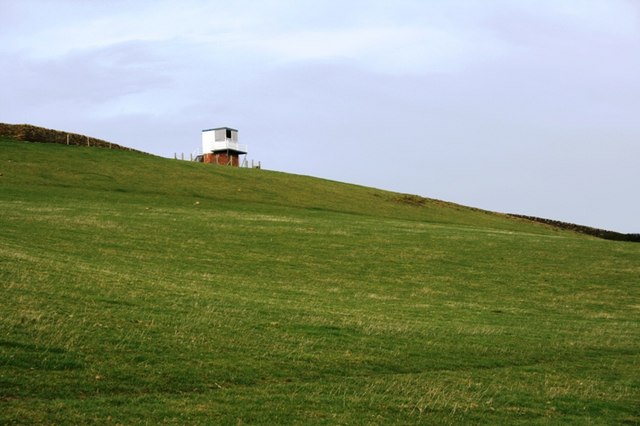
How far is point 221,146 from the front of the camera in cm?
10812

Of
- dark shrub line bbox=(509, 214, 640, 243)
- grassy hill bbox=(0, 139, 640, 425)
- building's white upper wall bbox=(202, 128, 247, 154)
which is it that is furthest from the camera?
building's white upper wall bbox=(202, 128, 247, 154)

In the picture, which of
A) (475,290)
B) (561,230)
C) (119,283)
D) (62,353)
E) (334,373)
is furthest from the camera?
(561,230)

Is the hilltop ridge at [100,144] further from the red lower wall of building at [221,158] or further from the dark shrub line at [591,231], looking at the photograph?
the red lower wall of building at [221,158]

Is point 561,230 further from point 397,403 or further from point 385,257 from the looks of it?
point 397,403

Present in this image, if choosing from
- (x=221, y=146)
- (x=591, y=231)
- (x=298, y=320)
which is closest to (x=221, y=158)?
(x=221, y=146)

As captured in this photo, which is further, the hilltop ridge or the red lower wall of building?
the red lower wall of building

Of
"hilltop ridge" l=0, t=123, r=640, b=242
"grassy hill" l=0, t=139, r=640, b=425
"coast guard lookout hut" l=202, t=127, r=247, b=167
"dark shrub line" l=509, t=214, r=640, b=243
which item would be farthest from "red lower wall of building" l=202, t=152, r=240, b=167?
"grassy hill" l=0, t=139, r=640, b=425

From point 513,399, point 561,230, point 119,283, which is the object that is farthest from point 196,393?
point 561,230

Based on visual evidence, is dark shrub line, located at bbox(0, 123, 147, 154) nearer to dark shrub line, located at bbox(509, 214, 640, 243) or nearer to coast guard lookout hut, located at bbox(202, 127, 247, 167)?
coast guard lookout hut, located at bbox(202, 127, 247, 167)

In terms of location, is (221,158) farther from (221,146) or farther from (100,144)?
(100,144)

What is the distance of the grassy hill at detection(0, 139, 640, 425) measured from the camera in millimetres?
14992

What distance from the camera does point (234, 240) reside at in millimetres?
42406

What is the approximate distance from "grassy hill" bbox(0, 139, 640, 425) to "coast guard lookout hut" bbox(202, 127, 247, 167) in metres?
54.0

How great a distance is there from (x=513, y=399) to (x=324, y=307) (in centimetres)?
1067
